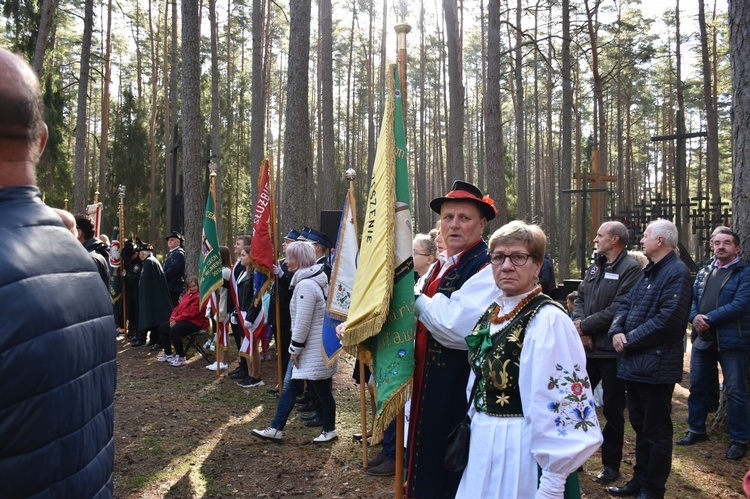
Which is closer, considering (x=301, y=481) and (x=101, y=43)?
(x=301, y=481)

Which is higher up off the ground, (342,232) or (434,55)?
(434,55)

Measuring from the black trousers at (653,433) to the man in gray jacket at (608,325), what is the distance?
33cm

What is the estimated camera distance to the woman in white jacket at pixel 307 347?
20.2 feet

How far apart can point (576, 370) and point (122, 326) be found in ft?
40.1

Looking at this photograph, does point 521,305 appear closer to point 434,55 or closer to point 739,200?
point 739,200

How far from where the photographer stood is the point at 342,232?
6.12 meters

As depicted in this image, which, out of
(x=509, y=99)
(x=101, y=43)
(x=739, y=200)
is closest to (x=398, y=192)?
(x=739, y=200)

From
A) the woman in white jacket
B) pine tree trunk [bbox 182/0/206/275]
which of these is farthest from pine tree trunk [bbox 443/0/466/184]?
the woman in white jacket

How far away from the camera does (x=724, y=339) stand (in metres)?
5.93

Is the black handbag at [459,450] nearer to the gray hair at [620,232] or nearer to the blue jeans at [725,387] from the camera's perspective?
the gray hair at [620,232]

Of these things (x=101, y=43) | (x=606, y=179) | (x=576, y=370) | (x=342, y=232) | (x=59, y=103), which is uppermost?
(x=101, y=43)

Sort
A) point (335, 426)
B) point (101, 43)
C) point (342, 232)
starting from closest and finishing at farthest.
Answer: point (342, 232), point (335, 426), point (101, 43)

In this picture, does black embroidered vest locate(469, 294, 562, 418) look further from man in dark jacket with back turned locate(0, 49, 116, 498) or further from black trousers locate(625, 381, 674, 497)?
black trousers locate(625, 381, 674, 497)

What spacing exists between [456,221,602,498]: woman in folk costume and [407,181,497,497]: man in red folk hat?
560 mm
